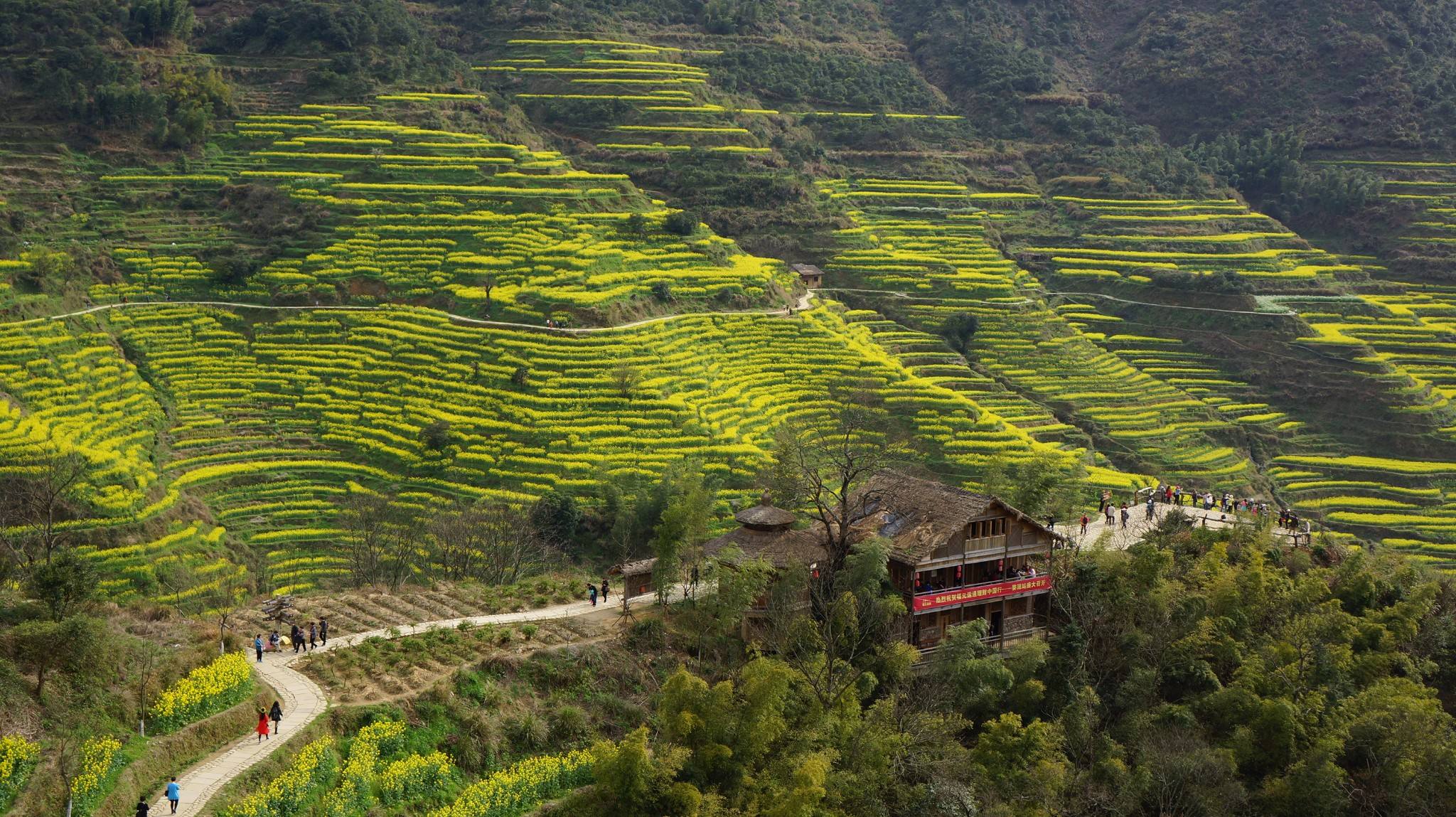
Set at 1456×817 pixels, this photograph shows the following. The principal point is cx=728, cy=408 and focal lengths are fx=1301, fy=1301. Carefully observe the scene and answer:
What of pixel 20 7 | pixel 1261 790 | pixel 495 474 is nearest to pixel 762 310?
pixel 495 474

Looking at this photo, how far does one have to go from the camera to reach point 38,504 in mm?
53812

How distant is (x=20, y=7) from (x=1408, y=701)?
97330mm

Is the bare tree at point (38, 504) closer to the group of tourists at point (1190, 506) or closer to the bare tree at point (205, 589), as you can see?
the bare tree at point (205, 589)

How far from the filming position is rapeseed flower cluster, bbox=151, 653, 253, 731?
100 feet

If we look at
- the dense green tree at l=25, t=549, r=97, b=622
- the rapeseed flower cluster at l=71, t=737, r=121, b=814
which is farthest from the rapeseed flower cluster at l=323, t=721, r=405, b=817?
the dense green tree at l=25, t=549, r=97, b=622

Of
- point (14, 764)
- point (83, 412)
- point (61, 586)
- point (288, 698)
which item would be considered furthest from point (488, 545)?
point (14, 764)

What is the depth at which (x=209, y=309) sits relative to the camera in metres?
75.2

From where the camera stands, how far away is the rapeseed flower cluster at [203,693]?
3061 centimetres

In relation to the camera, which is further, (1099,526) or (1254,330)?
(1254,330)

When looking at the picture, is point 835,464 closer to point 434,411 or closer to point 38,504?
point 434,411

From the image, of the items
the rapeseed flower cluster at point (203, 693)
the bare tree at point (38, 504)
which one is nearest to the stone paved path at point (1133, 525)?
the rapeseed flower cluster at point (203, 693)

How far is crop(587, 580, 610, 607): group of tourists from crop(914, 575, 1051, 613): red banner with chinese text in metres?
10.3

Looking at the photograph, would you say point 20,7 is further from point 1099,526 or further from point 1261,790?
point 1261,790

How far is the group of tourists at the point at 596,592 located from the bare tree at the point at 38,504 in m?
22.5
